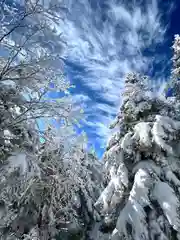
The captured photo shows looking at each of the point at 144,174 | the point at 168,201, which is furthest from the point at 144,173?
the point at 168,201

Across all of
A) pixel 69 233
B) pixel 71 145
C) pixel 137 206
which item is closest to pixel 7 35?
pixel 71 145

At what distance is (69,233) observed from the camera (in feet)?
43.8

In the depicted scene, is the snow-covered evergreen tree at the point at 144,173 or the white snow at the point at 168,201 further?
the snow-covered evergreen tree at the point at 144,173

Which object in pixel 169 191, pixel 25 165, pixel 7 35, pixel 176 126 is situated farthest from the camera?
pixel 176 126

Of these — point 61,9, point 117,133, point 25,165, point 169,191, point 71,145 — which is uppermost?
point 117,133

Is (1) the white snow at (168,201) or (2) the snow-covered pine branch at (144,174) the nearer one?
(1) the white snow at (168,201)

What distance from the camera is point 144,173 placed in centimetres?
948

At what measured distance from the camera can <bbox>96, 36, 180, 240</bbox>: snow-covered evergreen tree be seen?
8602mm

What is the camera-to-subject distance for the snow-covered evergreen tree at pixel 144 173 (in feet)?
28.2

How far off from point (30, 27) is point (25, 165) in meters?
2.67

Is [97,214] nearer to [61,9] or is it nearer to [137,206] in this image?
[137,206]

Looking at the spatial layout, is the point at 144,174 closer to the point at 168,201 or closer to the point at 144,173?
the point at 144,173

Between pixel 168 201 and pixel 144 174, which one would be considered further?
pixel 144 174

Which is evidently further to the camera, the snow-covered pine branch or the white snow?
the snow-covered pine branch
